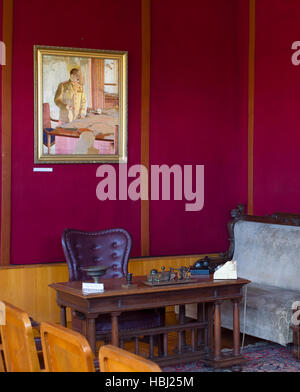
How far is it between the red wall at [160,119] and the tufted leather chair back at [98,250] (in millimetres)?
795

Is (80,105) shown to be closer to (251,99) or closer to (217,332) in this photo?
(251,99)

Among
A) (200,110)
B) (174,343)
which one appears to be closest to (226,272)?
(174,343)

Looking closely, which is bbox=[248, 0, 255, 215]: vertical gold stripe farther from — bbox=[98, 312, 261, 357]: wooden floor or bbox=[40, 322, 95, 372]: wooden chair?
bbox=[40, 322, 95, 372]: wooden chair

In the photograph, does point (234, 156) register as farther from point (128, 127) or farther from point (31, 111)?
point (31, 111)

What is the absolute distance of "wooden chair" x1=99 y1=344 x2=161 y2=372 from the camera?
5.44 feet

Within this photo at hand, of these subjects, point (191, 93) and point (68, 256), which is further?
point (191, 93)

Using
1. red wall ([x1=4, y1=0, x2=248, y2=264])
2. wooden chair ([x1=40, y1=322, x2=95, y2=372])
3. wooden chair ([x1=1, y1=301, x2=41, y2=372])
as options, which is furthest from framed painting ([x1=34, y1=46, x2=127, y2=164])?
wooden chair ([x1=40, y1=322, x2=95, y2=372])

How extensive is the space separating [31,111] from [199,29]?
2106 mm

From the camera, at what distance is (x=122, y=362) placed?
1.72 meters

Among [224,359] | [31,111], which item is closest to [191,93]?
[31,111]

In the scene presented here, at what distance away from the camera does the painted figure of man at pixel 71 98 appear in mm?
6055

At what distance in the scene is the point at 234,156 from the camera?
7062 mm

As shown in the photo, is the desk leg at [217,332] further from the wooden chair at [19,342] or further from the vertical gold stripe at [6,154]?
the wooden chair at [19,342]

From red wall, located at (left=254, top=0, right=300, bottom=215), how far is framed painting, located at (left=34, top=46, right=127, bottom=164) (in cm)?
145
